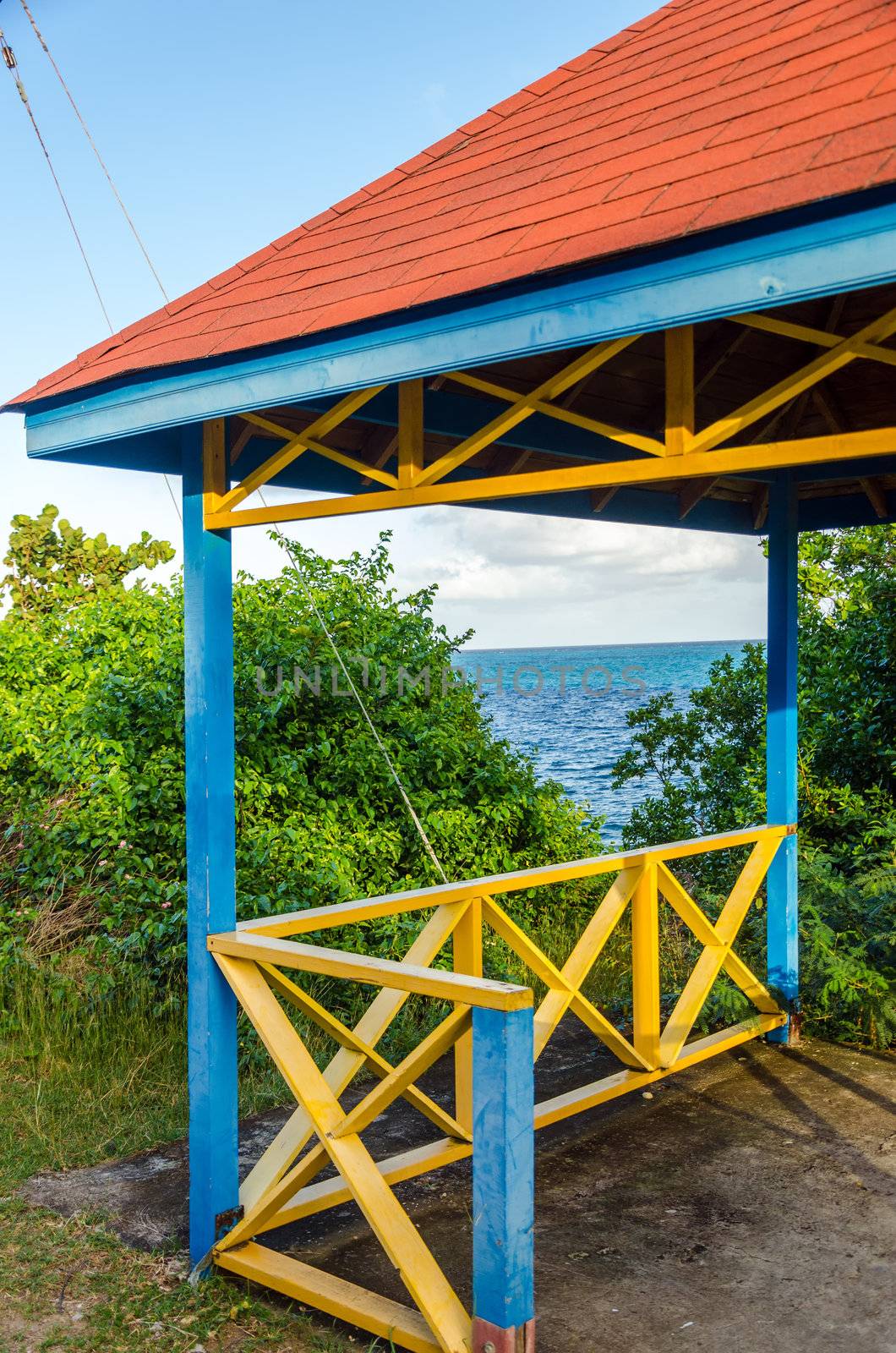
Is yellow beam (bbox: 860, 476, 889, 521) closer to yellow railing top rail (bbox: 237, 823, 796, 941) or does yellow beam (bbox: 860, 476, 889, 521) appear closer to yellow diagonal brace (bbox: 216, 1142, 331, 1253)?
yellow railing top rail (bbox: 237, 823, 796, 941)

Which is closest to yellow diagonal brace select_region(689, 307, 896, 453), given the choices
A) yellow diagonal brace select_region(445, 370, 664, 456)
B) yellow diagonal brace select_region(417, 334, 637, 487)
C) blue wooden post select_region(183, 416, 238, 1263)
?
yellow diagonal brace select_region(445, 370, 664, 456)

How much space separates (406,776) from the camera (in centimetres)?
830

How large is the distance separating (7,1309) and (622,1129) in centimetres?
229

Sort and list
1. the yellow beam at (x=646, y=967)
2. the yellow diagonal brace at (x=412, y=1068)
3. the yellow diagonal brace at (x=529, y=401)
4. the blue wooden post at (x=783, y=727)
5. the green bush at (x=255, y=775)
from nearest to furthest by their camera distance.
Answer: the yellow diagonal brace at (x=412, y=1068) → the yellow diagonal brace at (x=529, y=401) → the yellow beam at (x=646, y=967) → the blue wooden post at (x=783, y=727) → the green bush at (x=255, y=775)

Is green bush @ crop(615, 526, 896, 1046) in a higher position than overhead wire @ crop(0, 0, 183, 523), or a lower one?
lower

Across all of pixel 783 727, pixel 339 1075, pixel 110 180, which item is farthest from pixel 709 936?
pixel 110 180

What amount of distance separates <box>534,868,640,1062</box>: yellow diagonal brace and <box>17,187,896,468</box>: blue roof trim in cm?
238

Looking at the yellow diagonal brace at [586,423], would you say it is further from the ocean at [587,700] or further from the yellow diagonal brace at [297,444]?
the ocean at [587,700]

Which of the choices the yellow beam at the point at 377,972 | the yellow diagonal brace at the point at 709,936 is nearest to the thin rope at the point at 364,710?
the yellow diagonal brace at the point at 709,936

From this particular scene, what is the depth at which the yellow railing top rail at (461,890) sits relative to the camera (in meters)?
3.54

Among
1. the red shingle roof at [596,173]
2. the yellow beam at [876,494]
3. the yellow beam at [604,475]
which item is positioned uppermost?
the red shingle roof at [596,173]

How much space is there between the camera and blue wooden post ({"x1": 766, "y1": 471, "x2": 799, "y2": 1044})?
17.8ft

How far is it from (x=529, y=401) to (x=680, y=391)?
39 centimetres

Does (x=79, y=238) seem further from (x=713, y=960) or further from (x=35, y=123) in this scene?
(x=713, y=960)
